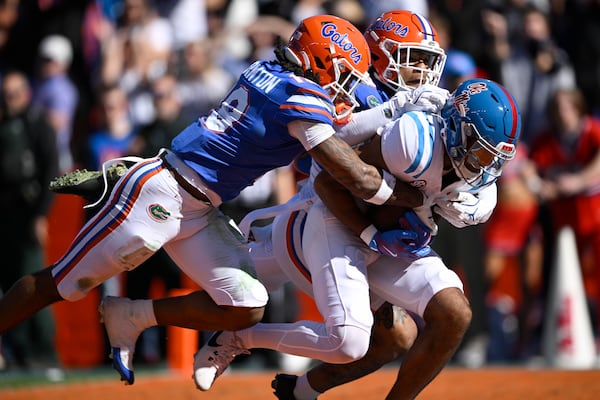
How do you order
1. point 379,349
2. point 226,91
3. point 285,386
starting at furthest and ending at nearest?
point 226,91
point 285,386
point 379,349

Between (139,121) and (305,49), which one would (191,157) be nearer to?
(305,49)

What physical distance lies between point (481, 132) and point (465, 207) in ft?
1.46

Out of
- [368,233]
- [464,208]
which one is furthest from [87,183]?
[464,208]

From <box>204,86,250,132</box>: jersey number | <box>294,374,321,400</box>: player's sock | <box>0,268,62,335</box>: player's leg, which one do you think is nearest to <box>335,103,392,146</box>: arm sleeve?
<box>204,86,250,132</box>: jersey number

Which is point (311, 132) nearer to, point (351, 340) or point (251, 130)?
point (251, 130)

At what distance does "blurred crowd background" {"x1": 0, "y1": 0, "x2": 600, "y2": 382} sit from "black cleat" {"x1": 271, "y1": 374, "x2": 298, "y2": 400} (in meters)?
3.29

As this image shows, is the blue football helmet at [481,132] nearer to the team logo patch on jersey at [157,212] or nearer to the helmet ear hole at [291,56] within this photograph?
the helmet ear hole at [291,56]

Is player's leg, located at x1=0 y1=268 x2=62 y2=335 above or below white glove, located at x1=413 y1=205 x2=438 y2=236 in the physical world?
above

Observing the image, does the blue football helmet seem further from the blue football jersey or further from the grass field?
the grass field

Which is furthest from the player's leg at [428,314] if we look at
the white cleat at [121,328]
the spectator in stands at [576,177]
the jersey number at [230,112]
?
the spectator in stands at [576,177]

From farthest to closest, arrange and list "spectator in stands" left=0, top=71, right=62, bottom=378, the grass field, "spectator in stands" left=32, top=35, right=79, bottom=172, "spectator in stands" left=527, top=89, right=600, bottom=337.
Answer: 1. "spectator in stands" left=32, top=35, right=79, bottom=172
2. "spectator in stands" left=527, top=89, right=600, bottom=337
3. "spectator in stands" left=0, top=71, right=62, bottom=378
4. the grass field

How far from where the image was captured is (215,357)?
20.4 ft

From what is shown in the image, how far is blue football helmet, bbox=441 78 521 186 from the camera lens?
18.5ft

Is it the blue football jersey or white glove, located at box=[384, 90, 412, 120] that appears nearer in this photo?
the blue football jersey
